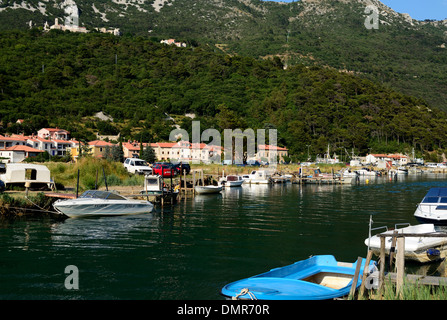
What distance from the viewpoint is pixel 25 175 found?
33.9 m

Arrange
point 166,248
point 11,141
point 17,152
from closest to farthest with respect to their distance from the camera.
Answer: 1. point 166,248
2. point 17,152
3. point 11,141

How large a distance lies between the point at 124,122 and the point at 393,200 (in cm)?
9164

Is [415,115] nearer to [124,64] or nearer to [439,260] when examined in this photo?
[124,64]

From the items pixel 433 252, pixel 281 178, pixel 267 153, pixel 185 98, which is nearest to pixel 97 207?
pixel 433 252

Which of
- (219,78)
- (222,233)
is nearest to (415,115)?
(219,78)

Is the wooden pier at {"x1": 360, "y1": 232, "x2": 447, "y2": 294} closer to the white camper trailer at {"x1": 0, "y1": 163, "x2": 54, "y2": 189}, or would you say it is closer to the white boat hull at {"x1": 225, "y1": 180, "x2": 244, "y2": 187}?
the white camper trailer at {"x1": 0, "y1": 163, "x2": 54, "y2": 189}

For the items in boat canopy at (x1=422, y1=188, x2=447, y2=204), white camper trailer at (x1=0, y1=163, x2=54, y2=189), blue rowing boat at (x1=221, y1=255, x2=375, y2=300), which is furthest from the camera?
white camper trailer at (x1=0, y1=163, x2=54, y2=189)

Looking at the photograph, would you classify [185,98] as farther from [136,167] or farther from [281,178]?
[136,167]

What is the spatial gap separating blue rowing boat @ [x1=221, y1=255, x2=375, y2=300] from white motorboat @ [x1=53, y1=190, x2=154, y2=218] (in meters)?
18.7

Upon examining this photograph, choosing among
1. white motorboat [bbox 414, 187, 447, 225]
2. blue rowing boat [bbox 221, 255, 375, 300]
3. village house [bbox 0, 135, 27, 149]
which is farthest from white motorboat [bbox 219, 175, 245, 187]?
village house [bbox 0, 135, 27, 149]

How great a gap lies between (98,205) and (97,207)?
0.16 metres

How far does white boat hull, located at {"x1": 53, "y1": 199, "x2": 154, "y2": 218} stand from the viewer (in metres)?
27.9
